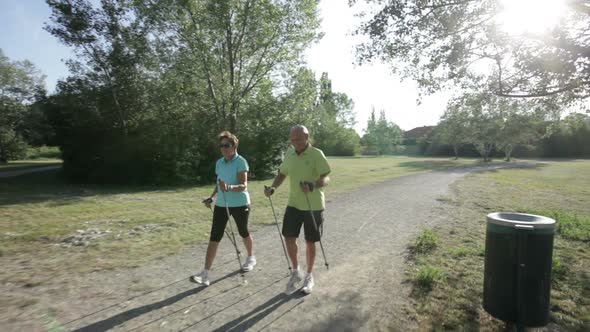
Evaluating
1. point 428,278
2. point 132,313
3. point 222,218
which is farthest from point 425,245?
point 132,313

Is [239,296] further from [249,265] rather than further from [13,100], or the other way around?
[13,100]

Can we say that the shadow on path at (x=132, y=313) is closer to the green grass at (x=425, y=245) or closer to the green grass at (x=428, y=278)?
the green grass at (x=428, y=278)

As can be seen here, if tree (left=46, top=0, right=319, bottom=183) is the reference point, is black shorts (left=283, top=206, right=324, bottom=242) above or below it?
below

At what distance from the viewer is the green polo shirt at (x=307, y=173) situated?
13.6 feet

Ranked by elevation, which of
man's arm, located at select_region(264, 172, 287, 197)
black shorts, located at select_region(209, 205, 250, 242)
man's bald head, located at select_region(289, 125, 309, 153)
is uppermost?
man's bald head, located at select_region(289, 125, 309, 153)

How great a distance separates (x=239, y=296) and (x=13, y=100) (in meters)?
43.0

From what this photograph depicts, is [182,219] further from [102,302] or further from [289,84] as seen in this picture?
[289,84]

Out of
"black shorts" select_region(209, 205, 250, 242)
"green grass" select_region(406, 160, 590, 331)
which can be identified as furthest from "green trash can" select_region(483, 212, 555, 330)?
"black shorts" select_region(209, 205, 250, 242)

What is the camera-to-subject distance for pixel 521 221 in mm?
3385

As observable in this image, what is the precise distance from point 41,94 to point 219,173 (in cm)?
2233

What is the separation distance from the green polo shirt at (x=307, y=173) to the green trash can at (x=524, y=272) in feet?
6.46

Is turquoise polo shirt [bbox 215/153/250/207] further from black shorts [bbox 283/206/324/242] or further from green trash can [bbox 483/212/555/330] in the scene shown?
green trash can [bbox 483/212/555/330]

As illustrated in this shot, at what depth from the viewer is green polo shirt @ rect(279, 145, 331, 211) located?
13.6 ft

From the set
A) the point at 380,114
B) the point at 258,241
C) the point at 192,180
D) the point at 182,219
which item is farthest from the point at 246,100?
the point at 380,114
